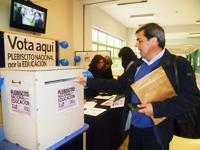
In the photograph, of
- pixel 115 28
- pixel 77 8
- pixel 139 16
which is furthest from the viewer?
pixel 115 28

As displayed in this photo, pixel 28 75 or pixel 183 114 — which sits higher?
pixel 28 75

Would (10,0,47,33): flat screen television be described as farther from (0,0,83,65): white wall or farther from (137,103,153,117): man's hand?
(137,103,153,117): man's hand

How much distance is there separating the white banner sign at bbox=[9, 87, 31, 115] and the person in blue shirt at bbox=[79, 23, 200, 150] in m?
0.38

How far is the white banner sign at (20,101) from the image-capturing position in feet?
3.20

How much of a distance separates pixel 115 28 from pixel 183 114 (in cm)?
622

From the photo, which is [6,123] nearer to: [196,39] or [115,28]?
[115,28]

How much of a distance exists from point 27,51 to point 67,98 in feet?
5.22

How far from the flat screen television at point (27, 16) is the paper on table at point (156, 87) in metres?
1.94

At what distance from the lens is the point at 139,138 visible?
138 centimetres

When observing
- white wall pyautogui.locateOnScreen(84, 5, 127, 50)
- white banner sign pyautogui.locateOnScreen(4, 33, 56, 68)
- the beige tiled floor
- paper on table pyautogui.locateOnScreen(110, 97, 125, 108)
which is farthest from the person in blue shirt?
white wall pyautogui.locateOnScreen(84, 5, 127, 50)

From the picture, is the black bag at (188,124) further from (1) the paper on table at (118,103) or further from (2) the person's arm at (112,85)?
(1) the paper on table at (118,103)

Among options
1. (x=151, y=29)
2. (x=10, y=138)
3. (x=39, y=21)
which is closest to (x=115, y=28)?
(x=39, y=21)

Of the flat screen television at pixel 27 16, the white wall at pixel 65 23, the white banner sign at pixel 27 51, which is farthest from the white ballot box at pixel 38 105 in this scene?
the white wall at pixel 65 23

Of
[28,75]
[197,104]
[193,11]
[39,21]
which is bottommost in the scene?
[197,104]
